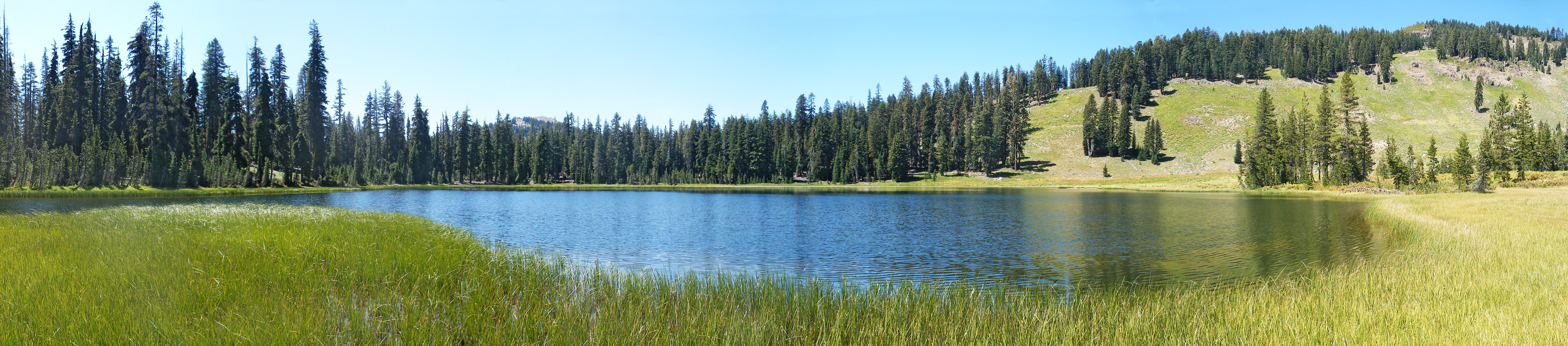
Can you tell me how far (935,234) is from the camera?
2373 centimetres

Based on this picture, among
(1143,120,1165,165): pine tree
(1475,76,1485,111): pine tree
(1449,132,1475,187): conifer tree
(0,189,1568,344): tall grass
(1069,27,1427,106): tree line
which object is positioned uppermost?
(1069,27,1427,106): tree line

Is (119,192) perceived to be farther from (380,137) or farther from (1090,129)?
(1090,129)

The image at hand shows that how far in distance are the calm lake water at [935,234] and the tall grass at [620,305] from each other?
9.25ft

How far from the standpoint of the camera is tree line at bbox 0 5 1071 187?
174 ft

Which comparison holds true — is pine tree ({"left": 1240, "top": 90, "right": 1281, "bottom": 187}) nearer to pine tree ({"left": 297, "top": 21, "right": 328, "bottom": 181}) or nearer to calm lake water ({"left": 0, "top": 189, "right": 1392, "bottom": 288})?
calm lake water ({"left": 0, "top": 189, "right": 1392, "bottom": 288})

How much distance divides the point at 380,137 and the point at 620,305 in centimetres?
12647

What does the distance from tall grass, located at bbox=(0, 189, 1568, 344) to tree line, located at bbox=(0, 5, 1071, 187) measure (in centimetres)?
5361

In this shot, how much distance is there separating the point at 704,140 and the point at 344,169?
55730mm

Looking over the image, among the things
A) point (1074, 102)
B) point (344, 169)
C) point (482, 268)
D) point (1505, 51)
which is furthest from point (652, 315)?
point (1505, 51)

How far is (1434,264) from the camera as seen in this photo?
11625 millimetres

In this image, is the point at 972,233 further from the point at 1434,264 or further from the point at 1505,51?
the point at 1505,51

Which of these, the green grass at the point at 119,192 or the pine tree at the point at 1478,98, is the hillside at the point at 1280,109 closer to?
the pine tree at the point at 1478,98

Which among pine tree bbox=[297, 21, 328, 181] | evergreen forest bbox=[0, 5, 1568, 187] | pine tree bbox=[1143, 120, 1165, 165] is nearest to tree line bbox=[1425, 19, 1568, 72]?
evergreen forest bbox=[0, 5, 1568, 187]

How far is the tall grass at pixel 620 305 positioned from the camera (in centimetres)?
636
